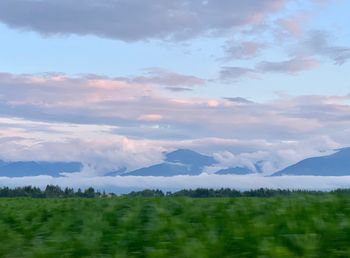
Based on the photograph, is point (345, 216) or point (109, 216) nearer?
point (345, 216)

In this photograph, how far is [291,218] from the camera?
8.55 metres

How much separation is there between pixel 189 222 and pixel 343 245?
7.98 feet

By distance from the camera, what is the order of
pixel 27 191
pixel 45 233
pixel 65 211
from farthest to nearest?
pixel 27 191 < pixel 65 211 < pixel 45 233

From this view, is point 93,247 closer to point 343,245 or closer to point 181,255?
point 181,255

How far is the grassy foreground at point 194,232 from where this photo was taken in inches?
284

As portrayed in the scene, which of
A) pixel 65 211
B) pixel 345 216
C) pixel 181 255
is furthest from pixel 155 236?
pixel 65 211

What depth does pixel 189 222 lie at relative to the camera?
9.09m

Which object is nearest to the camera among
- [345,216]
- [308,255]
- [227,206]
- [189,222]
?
[308,255]

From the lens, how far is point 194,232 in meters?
8.16

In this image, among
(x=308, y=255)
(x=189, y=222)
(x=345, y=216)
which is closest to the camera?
(x=308, y=255)

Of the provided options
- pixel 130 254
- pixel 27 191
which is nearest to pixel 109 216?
pixel 130 254

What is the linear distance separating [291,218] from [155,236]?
166 centimetres

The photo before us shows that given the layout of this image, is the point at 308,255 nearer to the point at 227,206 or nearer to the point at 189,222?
the point at 189,222

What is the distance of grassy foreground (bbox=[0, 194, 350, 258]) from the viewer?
23.7ft
